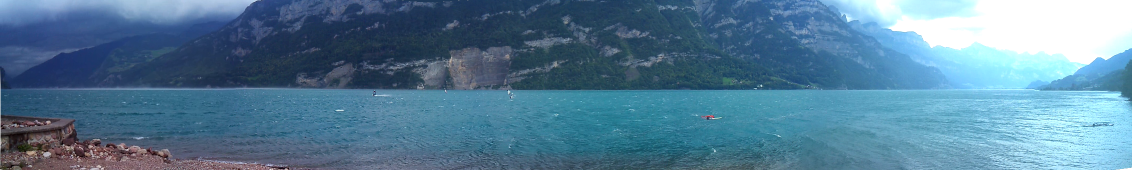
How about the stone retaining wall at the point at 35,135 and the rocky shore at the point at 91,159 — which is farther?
the stone retaining wall at the point at 35,135

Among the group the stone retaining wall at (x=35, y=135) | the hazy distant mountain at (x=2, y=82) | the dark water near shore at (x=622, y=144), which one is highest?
the hazy distant mountain at (x=2, y=82)

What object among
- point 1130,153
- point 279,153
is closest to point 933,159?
point 1130,153

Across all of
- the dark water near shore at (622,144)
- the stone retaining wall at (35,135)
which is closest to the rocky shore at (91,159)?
the stone retaining wall at (35,135)

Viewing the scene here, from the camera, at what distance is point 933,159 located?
26234mm

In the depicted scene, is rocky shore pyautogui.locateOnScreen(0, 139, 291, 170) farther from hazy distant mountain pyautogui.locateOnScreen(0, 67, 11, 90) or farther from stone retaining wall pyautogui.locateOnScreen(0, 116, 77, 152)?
hazy distant mountain pyautogui.locateOnScreen(0, 67, 11, 90)

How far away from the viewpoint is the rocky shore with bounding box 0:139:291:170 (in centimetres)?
1689

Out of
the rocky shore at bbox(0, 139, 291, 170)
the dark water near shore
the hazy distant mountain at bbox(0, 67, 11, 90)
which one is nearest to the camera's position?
the rocky shore at bbox(0, 139, 291, 170)

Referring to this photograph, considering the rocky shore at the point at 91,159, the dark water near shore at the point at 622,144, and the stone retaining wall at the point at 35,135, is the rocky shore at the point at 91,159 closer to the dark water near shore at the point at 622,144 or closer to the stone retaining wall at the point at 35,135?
the stone retaining wall at the point at 35,135

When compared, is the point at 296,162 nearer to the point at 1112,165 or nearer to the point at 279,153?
the point at 279,153

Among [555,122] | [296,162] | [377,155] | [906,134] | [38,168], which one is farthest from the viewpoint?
[555,122]

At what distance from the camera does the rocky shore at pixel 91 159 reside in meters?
16.9

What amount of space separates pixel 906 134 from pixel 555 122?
25.0m

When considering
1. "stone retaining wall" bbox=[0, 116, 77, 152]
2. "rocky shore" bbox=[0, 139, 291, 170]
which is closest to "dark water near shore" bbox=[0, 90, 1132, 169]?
"rocky shore" bbox=[0, 139, 291, 170]

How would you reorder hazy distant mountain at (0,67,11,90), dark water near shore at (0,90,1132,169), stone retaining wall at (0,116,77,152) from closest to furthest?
stone retaining wall at (0,116,77,152), dark water near shore at (0,90,1132,169), hazy distant mountain at (0,67,11,90)
